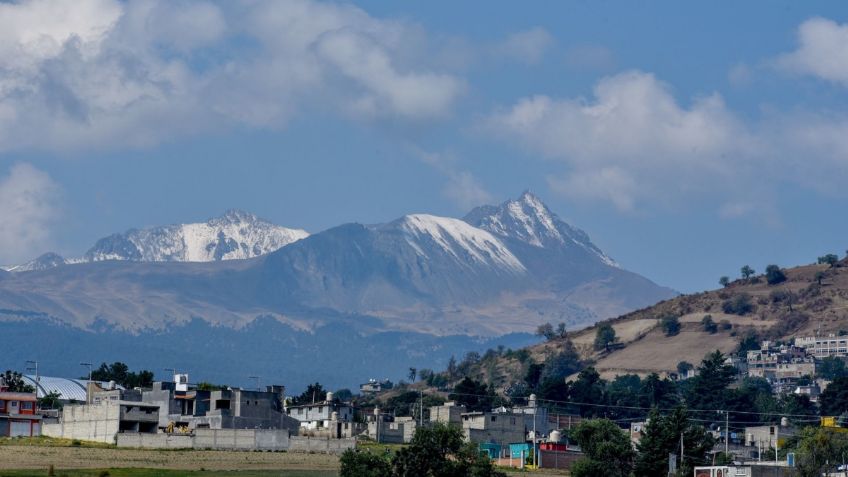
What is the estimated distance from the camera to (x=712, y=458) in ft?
538

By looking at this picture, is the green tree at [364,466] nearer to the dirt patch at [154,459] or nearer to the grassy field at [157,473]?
the grassy field at [157,473]

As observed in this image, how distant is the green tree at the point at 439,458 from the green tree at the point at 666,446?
29.7 metres

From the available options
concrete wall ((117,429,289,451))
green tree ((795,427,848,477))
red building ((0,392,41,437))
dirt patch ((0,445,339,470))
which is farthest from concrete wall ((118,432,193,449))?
green tree ((795,427,848,477))

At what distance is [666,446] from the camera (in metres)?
158

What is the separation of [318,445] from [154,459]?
2616 centimetres

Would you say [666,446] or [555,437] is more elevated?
[555,437]

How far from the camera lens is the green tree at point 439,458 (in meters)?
124

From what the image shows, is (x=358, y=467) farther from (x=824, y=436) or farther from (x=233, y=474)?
(x=824, y=436)

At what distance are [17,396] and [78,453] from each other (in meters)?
→ 31.4

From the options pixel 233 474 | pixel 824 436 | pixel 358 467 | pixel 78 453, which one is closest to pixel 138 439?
pixel 78 453

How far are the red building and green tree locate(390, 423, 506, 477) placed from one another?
213 feet

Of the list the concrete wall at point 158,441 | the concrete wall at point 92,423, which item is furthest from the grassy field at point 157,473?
the concrete wall at point 92,423

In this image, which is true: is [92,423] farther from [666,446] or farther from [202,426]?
[666,446]

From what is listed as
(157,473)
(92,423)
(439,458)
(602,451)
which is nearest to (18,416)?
(92,423)
